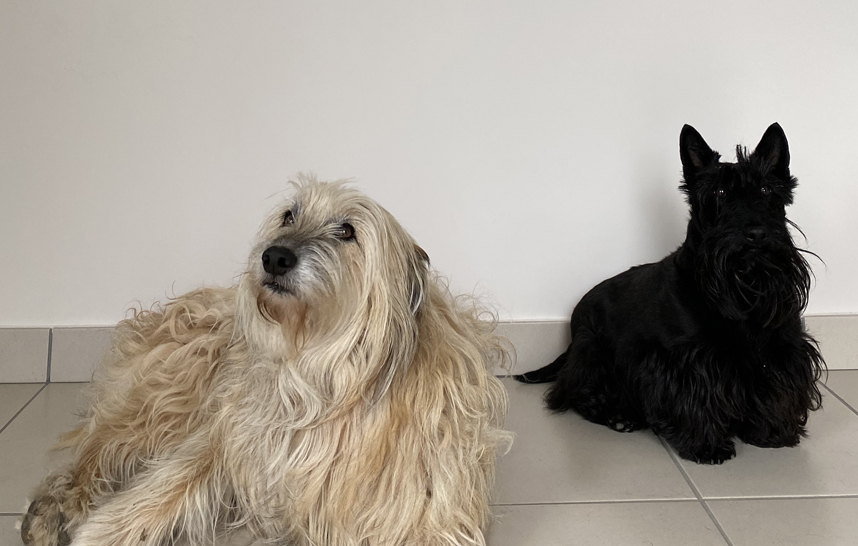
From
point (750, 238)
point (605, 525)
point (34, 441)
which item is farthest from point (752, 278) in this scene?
point (34, 441)

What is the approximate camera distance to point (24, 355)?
8.27 feet

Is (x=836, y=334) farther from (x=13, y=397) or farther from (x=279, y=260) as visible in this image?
(x=13, y=397)

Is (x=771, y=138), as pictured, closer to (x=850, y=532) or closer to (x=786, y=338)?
(x=786, y=338)

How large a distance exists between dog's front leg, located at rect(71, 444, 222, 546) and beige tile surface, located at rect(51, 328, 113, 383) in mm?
989

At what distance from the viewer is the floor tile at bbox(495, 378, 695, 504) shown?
1875 mm

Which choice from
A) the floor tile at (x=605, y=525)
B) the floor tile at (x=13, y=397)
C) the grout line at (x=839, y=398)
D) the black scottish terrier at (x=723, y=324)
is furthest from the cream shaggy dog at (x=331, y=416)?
the grout line at (x=839, y=398)

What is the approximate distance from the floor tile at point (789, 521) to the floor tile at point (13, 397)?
1893 millimetres

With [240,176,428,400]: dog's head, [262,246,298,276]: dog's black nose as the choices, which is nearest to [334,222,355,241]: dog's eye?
[240,176,428,400]: dog's head

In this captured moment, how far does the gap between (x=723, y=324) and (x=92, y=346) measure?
1.86m

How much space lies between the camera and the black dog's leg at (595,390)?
2.21 metres

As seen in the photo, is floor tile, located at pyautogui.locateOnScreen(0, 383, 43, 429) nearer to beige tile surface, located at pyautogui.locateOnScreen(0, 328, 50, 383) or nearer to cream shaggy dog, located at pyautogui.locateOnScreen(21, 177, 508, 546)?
beige tile surface, located at pyautogui.locateOnScreen(0, 328, 50, 383)

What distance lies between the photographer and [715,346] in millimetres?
1991

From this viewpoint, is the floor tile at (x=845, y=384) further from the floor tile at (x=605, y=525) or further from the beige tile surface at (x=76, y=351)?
the beige tile surface at (x=76, y=351)

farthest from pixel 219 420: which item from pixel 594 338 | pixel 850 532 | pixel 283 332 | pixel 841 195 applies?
pixel 841 195
